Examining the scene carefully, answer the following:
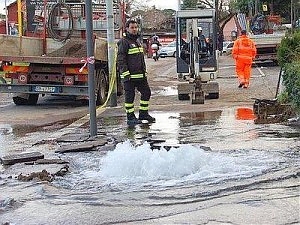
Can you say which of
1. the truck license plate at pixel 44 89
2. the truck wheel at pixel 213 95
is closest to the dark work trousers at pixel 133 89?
the truck wheel at pixel 213 95

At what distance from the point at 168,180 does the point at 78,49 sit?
1150 centimetres

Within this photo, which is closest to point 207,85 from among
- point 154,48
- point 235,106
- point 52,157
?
point 235,106

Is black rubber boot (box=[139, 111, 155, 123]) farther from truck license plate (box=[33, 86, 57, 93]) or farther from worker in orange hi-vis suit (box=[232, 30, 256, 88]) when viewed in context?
worker in orange hi-vis suit (box=[232, 30, 256, 88])

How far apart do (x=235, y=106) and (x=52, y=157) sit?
6.66 m

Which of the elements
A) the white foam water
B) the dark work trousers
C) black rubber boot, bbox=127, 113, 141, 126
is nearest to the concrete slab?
the white foam water

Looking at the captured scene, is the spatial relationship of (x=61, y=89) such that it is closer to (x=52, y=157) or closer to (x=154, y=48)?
(x=52, y=157)

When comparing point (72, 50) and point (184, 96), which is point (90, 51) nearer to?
point (184, 96)

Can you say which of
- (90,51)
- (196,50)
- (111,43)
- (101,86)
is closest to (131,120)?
(90,51)

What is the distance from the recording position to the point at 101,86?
1811cm

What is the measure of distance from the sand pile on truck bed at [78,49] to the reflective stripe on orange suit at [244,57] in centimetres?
435

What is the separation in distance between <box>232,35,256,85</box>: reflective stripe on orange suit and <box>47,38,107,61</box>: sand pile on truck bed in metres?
4.35

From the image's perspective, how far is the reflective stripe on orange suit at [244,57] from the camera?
19688mm

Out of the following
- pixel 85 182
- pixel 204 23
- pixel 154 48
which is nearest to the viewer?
pixel 85 182

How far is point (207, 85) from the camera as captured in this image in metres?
16.5
